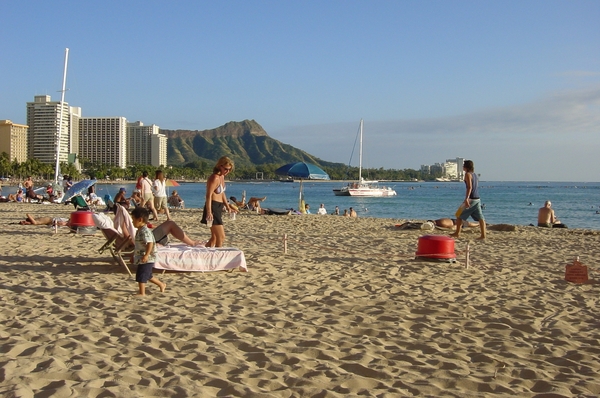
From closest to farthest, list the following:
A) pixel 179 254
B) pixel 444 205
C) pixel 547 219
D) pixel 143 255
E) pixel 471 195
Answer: pixel 143 255 → pixel 179 254 → pixel 471 195 → pixel 547 219 → pixel 444 205

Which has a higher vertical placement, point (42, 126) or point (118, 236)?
point (42, 126)

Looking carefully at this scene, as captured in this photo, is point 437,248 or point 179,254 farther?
point 437,248

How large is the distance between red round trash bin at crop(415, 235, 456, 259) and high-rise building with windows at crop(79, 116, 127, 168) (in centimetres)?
16201

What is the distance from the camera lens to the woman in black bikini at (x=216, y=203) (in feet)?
28.2

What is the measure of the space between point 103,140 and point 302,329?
17288 centimetres

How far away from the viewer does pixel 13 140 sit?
138m

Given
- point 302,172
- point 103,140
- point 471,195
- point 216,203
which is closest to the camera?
point 216,203

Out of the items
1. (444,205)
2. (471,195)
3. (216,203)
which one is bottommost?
(444,205)

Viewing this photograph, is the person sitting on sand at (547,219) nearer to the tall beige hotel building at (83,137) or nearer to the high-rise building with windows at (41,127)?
the tall beige hotel building at (83,137)

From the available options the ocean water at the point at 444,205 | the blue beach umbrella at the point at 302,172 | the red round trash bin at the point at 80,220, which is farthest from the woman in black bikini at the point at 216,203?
the ocean water at the point at 444,205

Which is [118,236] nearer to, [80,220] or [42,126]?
[80,220]

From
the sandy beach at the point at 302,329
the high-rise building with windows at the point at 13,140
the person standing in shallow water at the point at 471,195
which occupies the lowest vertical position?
the sandy beach at the point at 302,329

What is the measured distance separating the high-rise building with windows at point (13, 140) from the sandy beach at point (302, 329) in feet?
466

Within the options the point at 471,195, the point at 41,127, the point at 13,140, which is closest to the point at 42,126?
the point at 41,127
